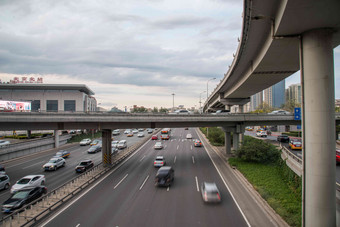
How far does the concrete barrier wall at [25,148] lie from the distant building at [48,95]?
34.4 m

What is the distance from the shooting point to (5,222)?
12.0m

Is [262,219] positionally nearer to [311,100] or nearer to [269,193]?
[269,193]

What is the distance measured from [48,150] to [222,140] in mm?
39762

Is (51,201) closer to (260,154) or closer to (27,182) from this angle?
(27,182)

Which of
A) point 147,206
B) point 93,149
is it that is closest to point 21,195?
point 147,206

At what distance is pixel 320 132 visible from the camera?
10094 mm

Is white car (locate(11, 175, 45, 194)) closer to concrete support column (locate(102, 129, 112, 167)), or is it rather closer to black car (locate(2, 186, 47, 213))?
black car (locate(2, 186, 47, 213))

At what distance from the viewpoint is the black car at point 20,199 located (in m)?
13.5

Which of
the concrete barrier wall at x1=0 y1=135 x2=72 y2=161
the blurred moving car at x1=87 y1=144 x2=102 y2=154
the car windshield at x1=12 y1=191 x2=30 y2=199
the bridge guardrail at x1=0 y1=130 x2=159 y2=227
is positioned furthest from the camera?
the blurred moving car at x1=87 y1=144 x2=102 y2=154

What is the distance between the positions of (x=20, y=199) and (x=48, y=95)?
7527cm

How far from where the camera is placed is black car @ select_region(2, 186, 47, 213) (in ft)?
44.3

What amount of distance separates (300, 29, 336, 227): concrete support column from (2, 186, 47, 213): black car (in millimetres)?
18582

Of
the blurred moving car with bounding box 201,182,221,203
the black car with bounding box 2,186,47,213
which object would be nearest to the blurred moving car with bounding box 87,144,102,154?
the black car with bounding box 2,186,47,213

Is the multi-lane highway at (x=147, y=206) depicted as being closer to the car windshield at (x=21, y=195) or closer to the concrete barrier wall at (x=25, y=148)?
the car windshield at (x=21, y=195)
